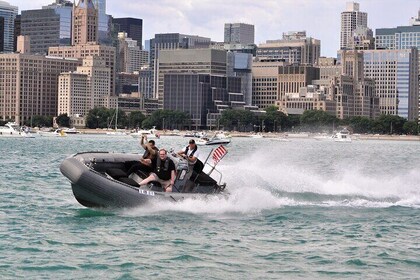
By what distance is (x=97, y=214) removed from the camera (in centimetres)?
2912

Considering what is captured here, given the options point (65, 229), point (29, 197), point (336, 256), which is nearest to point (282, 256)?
point (336, 256)

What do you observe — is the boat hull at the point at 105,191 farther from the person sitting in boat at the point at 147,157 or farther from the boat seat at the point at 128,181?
the person sitting in boat at the point at 147,157

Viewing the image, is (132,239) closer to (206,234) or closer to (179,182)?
(206,234)

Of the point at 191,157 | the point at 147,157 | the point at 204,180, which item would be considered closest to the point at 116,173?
the point at 147,157

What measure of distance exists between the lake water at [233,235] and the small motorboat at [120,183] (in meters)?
0.34

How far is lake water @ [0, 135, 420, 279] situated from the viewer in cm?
2223

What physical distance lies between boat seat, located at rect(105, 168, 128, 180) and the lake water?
131cm

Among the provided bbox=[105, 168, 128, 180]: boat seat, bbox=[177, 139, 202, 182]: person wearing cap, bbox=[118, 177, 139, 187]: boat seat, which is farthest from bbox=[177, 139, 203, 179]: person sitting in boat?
bbox=[105, 168, 128, 180]: boat seat

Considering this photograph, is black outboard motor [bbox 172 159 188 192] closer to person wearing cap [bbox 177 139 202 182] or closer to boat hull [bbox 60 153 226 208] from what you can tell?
person wearing cap [bbox 177 139 202 182]

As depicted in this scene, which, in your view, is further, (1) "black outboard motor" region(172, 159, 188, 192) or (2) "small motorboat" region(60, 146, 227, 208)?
(1) "black outboard motor" region(172, 159, 188, 192)

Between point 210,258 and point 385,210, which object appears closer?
point 210,258

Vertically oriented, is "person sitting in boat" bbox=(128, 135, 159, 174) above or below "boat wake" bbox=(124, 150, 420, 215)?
above

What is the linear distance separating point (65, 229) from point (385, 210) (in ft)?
33.4

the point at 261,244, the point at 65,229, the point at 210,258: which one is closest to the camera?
the point at 210,258
